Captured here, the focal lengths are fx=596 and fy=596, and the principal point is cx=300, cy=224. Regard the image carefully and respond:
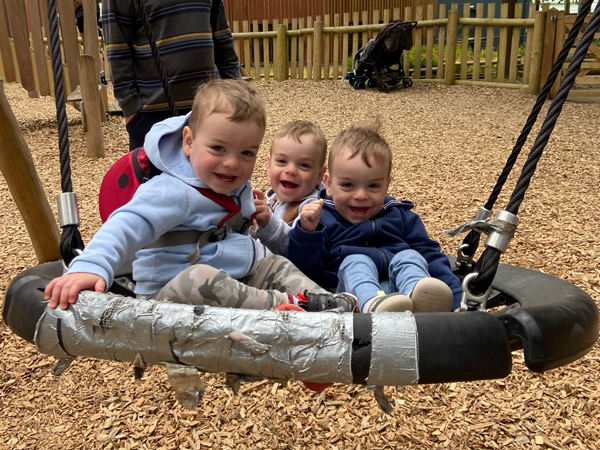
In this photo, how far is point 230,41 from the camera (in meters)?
2.83

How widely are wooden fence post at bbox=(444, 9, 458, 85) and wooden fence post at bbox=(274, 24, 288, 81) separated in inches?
111

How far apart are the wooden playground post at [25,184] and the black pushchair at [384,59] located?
266 inches

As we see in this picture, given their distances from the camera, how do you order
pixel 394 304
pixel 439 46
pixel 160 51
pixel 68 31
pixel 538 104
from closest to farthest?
pixel 394 304 → pixel 538 104 → pixel 160 51 → pixel 68 31 → pixel 439 46

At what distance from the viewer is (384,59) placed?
9.27 m

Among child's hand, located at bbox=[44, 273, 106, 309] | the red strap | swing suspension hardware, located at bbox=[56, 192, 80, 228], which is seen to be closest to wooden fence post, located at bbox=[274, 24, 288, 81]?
the red strap

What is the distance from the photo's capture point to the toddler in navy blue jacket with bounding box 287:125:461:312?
1.56m

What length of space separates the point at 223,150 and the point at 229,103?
0.11 metres

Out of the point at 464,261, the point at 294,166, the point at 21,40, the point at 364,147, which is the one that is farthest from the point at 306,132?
the point at 21,40

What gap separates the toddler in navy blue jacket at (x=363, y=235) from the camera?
5.11 ft

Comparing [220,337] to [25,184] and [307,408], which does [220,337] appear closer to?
[307,408]

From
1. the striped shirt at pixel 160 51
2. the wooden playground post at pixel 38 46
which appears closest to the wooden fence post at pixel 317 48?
the wooden playground post at pixel 38 46

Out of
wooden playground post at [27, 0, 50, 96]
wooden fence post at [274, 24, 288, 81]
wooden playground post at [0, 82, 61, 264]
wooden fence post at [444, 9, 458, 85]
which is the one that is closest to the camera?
wooden playground post at [0, 82, 61, 264]

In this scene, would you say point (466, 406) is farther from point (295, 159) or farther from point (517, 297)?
point (295, 159)

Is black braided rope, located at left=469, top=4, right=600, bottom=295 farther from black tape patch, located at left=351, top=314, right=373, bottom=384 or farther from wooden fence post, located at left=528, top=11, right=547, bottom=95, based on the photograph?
wooden fence post, located at left=528, top=11, right=547, bottom=95
